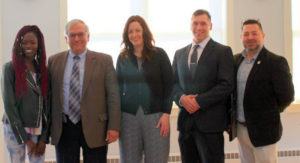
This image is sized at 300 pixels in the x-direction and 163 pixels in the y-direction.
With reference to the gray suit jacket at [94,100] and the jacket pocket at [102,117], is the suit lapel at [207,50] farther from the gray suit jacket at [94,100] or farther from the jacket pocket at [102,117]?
the jacket pocket at [102,117]

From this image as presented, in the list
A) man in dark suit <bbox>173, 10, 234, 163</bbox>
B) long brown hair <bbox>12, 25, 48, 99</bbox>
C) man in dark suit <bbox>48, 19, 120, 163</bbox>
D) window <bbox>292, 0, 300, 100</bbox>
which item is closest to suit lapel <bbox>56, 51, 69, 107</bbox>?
man in dark suit <bbox>48, 19, 120, 163</bbox>

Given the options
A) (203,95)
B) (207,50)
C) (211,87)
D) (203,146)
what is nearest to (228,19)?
(207,50)

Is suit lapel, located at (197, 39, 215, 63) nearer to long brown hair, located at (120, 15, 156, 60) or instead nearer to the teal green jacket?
long brown hair, located at (120, 15, 156, 60)

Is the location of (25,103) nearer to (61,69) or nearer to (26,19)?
(61,69)

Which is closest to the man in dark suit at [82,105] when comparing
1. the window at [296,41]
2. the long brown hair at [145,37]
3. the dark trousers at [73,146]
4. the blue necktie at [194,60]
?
the dark trousers at [73,146]

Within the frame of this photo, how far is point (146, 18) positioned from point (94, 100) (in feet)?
6.11

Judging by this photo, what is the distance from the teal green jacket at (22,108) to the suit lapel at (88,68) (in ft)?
1.13

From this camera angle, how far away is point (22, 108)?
223 cm

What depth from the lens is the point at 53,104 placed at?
7.73ft

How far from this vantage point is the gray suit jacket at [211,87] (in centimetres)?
234

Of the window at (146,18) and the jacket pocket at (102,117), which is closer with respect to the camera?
the jacket pocket at (102,117)

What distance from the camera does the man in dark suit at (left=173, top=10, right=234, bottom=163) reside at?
92.4 inches

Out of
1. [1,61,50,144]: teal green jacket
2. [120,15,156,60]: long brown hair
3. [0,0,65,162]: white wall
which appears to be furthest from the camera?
[0,0,65,162]: white wall

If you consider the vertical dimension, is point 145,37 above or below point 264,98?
above
